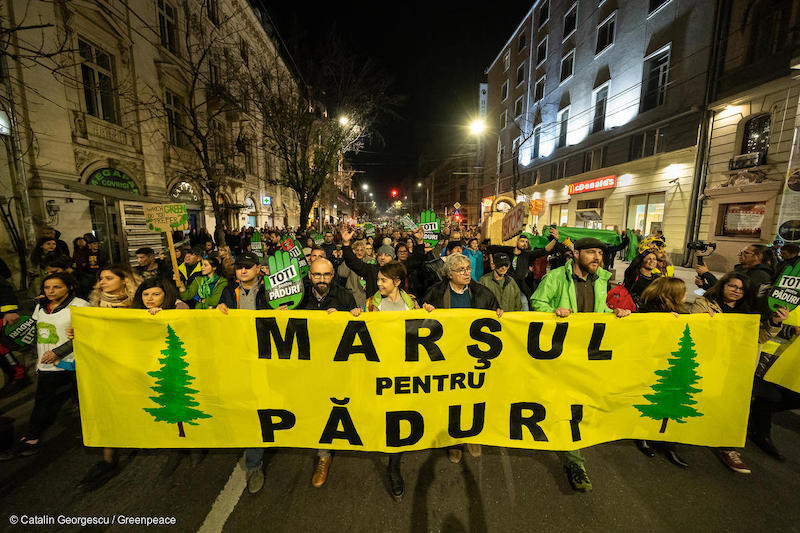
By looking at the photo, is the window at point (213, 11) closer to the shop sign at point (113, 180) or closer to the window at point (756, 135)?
the shop sign at point (113, 180)

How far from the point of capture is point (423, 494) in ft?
8.39

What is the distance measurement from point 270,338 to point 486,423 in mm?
2062

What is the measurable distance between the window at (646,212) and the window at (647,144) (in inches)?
90.1

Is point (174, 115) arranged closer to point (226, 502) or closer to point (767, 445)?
point (226, 502)

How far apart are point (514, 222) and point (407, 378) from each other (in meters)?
5.06

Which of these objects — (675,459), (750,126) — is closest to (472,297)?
(675,459)

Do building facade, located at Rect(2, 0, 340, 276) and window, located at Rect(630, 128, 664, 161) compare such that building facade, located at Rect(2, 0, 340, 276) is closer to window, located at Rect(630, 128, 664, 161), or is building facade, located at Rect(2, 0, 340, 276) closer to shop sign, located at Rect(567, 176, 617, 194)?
window, located at Rect(630, 128, 664, 161)

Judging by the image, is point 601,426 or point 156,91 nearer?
point 601,426

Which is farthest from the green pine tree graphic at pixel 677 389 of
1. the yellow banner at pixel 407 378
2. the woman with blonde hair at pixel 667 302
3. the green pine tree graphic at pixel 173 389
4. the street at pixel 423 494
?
the green pine tree graphic at pixel 173 389

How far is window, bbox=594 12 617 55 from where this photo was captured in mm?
19750

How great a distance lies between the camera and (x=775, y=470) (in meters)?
2.77

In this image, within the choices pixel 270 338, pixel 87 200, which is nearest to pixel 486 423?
pixel 270 338

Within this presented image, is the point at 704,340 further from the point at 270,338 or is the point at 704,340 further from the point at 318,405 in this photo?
the point at 270,338

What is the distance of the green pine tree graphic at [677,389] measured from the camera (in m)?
2.78
